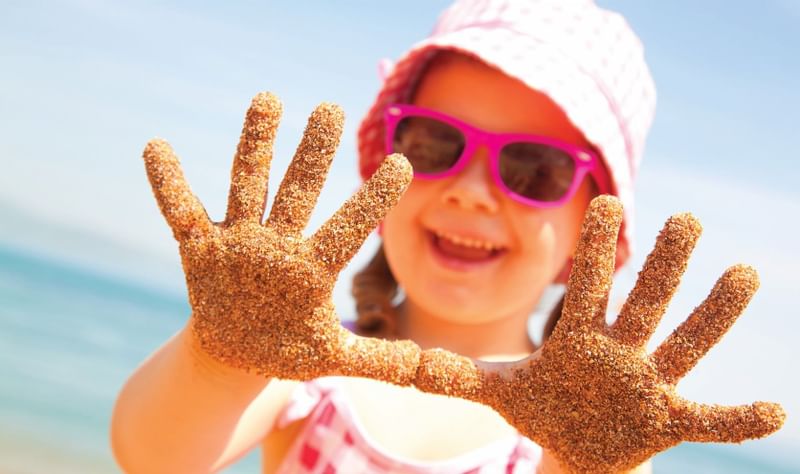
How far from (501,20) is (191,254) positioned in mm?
1299

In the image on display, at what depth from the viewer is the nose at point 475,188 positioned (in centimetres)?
197

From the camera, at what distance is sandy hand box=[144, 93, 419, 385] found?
4.13ft

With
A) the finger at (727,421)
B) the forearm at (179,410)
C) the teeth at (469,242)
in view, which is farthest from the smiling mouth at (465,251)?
the finger at (727,421)

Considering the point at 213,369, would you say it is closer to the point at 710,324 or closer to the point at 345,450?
the point at 345,450

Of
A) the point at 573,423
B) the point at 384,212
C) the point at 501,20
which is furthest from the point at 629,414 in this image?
the point at 501,20

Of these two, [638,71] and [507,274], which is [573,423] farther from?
[638,71]

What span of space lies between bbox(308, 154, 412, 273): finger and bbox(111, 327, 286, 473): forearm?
13.7 inches

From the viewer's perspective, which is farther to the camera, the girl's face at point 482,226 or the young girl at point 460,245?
the girl's face at point 482,226

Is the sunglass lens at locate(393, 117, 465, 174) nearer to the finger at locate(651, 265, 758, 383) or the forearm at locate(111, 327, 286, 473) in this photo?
the forearm at locate(111, 327, 286, 473)

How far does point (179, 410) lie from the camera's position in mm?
1605

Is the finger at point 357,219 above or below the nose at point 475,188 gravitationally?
above

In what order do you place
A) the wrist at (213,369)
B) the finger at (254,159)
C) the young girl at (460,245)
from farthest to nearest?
the young girl at (460,245) < the wrist at (213,369) < the finger at (254,159)

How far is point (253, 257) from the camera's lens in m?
1.25

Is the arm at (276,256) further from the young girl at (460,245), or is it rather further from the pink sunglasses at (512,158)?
Result: the pink sunglasses at (512,158)
